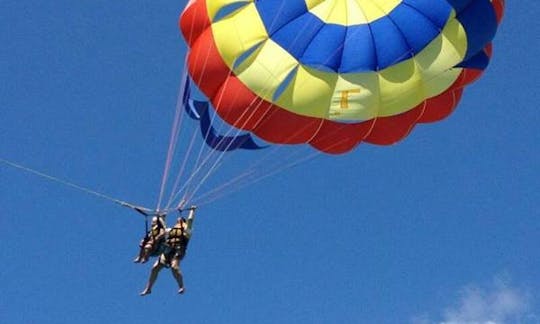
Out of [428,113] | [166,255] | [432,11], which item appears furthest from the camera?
[428,113]

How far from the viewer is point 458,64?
593 inches

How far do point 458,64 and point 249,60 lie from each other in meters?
3.22

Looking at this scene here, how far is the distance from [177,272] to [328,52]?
4174 millimetres

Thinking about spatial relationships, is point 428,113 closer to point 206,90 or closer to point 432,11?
point 432,11

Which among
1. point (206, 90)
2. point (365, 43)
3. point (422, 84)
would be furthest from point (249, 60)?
point (422, 84)

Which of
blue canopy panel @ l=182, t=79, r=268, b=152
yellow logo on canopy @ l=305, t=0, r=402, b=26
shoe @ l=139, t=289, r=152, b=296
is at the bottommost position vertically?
shoe @ l=139, t=289, r=152, b=296

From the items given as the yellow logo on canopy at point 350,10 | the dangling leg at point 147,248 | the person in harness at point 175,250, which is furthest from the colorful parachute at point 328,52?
the dangling leg at point 147,248

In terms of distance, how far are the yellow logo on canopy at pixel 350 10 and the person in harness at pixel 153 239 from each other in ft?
13.7

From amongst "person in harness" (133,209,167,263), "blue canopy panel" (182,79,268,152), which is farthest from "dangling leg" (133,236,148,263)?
"blue canopy panel" (182,79,268,152)

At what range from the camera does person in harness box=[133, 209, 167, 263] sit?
13141mm

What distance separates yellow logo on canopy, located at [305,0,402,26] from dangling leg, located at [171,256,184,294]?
4.45 m

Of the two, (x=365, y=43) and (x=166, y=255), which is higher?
(x=365, y=43)

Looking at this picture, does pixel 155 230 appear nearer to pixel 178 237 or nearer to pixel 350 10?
pixel 178 237

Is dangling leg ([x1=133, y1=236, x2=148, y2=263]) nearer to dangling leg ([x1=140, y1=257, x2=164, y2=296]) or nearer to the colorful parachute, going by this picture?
dangling leg ([x1=140, y1=257, x2=164, y2=296])
